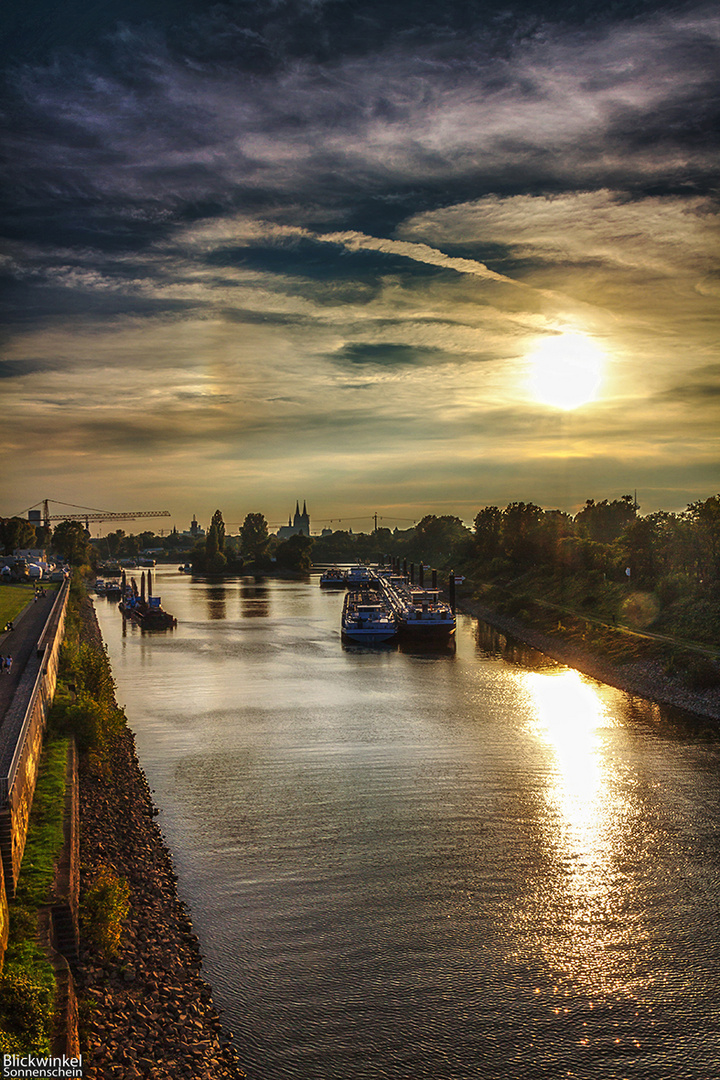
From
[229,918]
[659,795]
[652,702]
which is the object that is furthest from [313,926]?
[652,702]

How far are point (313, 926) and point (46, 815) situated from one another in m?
7.50

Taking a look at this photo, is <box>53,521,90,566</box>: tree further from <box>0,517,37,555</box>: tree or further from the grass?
the grass

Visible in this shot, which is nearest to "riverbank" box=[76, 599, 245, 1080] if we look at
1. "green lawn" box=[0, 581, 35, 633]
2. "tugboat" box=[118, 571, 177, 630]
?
"green lawn" box=[0, 581, 35, 633]

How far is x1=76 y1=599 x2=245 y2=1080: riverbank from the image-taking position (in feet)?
43.6

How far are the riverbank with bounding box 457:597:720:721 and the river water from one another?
1.74m

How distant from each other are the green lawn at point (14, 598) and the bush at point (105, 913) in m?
40.4

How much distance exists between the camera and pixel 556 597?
87.2m

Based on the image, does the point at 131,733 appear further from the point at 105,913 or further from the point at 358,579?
the point at 358,579

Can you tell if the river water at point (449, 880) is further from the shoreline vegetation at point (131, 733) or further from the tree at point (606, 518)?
the tree at point (606, 518)

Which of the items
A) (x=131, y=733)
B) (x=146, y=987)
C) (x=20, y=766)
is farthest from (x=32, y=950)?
(x=131, y=733)

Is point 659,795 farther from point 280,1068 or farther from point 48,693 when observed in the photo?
point 48,693

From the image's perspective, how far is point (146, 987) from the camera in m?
15.5

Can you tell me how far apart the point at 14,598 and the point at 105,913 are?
2456 inches

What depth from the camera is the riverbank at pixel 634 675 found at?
4266cm
